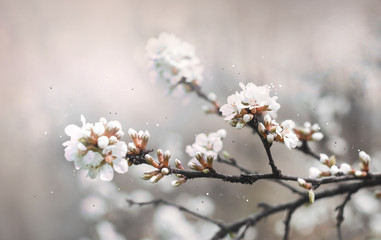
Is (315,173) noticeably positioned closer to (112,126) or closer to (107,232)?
(112,126)

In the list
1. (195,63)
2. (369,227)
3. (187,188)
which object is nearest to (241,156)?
(187,188)

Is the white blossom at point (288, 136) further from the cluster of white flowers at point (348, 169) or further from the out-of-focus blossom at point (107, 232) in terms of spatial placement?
the out-of-focus blossom at point (107, 232)

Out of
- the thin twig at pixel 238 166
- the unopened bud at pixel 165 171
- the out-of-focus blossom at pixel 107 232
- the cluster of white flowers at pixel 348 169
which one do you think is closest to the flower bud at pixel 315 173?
the cluster of white flowers at pixel 348 169

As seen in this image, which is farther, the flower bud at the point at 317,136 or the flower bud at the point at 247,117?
the flower bud at the point at 317,136

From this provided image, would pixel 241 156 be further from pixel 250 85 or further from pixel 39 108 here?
pixel 250 85

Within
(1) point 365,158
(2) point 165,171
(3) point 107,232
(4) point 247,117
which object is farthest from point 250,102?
(3) point 107,232

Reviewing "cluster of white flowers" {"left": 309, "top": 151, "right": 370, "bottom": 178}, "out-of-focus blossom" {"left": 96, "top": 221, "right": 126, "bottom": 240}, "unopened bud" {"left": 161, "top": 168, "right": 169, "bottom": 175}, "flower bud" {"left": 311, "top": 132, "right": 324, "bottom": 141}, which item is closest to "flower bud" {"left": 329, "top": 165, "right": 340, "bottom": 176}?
"cluster of white flowers" {"left": 309, "top": 151, "right": 370, "bottom": 178}

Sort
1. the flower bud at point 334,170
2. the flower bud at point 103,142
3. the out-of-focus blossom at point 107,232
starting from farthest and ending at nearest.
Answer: the out-of-focus blossom at point 107,232, the flower bud at point 334,170, the flower bud at point 103,142

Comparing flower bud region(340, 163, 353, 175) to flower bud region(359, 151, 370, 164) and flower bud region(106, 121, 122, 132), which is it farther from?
flower bud region(106, 121, 122, 132)
